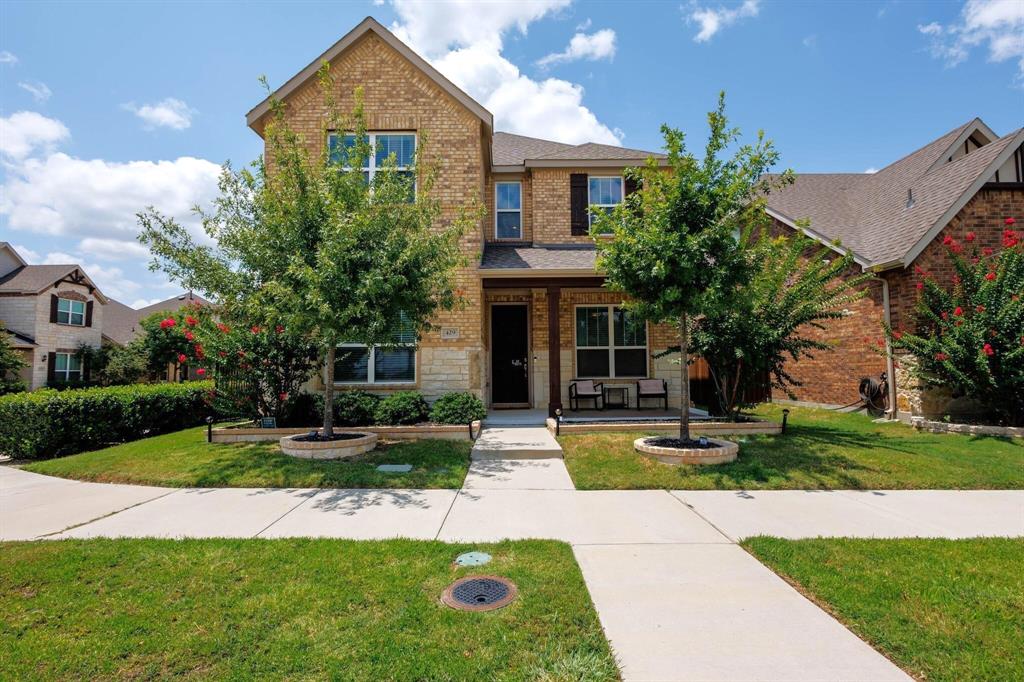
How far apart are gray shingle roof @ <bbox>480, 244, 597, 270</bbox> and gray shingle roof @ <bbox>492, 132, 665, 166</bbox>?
Result: 2508mm

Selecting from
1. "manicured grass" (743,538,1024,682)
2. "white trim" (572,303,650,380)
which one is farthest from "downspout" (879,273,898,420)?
"manicured grass" (743,538,1024,682)

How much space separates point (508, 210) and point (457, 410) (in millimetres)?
6513

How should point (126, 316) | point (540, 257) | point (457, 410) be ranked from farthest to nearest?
point (126, 316)
point (540, 257)
point (457, 410)

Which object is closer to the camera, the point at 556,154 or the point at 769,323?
the point at 769,323

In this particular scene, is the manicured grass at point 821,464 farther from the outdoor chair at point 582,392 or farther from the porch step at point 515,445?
the outdoor chair at point 582,392

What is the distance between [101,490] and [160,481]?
633 millimetres

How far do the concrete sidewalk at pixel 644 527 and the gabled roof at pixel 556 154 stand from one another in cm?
861

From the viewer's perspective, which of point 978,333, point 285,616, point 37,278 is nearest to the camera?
point 285,616

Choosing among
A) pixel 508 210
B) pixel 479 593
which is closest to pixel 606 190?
pixel 508 210

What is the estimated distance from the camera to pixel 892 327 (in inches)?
425

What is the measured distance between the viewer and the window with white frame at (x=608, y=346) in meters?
12.8

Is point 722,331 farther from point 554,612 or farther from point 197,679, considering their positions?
point 197,679

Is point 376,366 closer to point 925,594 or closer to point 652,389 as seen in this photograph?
point 652,389

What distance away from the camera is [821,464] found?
23.3 ft
